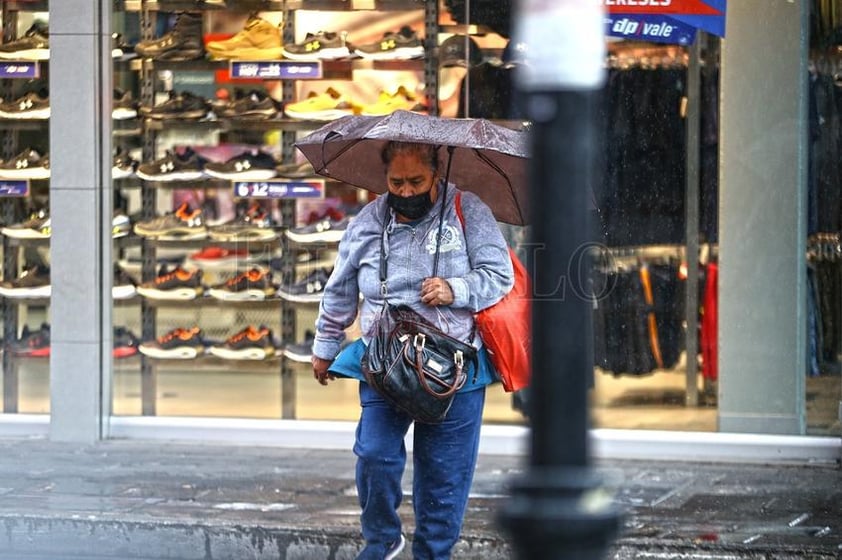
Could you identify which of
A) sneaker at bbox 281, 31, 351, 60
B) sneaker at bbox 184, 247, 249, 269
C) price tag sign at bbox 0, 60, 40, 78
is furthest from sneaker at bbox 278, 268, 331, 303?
price tag sign at bbox 0, 60, 40, 78

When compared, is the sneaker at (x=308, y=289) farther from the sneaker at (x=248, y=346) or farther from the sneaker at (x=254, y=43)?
the sneaker at (x=254, y=43)

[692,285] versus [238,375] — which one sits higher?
[692,285]

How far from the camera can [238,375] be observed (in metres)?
10.5

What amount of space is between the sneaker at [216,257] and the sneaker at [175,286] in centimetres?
7

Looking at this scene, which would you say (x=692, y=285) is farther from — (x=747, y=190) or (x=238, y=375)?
(x=238, y=375)

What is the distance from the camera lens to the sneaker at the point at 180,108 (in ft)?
33.9

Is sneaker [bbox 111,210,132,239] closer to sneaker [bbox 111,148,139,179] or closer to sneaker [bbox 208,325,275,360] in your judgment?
sneaker [bbox 111,148,139,179]

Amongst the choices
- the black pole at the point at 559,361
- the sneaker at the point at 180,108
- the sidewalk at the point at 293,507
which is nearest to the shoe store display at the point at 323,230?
the sneaker at the point at 180,108

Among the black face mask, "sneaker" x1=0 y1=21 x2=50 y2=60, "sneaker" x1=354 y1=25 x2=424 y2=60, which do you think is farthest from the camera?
"sneaker" x1=0 y1=21 x2=50 y2=60

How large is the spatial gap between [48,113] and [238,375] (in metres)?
2.24

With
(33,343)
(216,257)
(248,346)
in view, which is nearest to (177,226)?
(216,257)

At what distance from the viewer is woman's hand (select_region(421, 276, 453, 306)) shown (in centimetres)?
602

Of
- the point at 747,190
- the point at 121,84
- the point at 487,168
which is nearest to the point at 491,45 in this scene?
the point at 747,190

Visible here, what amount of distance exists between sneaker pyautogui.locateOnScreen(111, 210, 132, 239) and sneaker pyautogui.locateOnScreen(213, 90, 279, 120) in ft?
3.20
